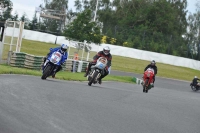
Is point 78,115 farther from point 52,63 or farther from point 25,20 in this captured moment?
point 25,20

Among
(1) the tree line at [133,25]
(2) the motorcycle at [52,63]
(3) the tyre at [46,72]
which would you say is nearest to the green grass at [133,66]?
(1) the tree line at [133,25]

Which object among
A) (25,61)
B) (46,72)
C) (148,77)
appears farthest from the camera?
(25,61)

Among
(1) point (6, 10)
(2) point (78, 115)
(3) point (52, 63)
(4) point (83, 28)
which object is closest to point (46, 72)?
(3) point (52, 63)

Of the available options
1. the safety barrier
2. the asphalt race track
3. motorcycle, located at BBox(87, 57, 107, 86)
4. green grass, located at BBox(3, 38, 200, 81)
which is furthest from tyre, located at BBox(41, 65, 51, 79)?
green grass, located at BBox(3, 38, 200, 81)

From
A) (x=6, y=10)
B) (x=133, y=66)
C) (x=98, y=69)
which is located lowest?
(x=133, y=66)

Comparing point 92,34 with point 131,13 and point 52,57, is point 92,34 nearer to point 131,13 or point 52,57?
point 52,57

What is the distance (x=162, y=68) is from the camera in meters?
59.2

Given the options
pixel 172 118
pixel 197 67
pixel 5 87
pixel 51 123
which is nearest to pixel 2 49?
pixel 5 87

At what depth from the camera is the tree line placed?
45.1m

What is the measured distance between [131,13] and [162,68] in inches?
1527

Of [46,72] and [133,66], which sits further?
[133,66]

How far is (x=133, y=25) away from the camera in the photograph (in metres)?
93.1

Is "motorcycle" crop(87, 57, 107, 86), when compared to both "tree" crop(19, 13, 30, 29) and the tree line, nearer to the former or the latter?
the tree line

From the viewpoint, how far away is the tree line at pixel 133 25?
148ft
